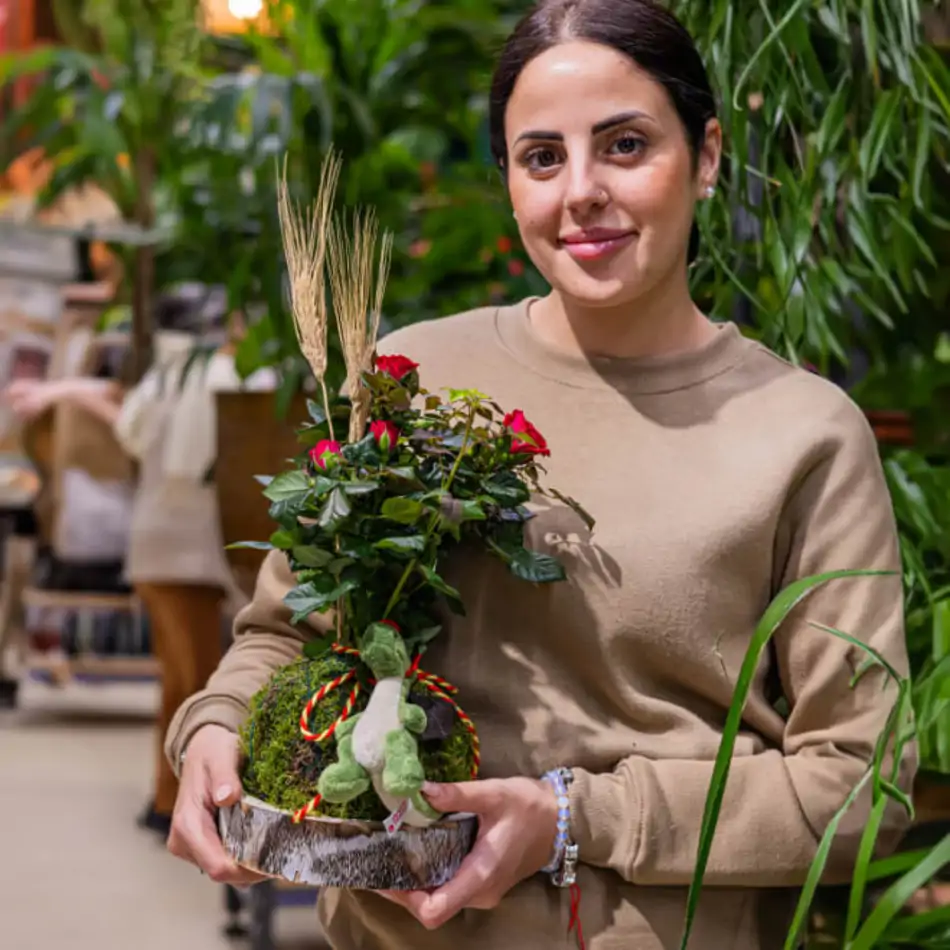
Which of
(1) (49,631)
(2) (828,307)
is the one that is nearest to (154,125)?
(1) (49,631)

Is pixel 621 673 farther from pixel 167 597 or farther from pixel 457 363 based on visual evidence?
pixel 167 597

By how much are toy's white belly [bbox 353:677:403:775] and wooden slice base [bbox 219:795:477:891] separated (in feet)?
0.16

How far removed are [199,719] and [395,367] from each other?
31 centimetres

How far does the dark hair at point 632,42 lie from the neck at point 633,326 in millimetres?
119

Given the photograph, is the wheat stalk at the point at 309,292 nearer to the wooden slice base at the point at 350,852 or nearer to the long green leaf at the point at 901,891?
the wooden slice base at the point at 350,852

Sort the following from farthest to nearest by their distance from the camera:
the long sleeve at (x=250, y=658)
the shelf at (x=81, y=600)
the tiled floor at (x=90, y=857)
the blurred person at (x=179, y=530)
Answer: the shelf at (x=81, y=600), the blurred person at (x=179, y=530), the tiled floor at (x=90, y=857), the long sleeve at (x=250, y=658)

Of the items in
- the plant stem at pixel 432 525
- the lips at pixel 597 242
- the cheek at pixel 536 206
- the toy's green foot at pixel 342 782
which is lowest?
the toy's green foot at pixel 342 782

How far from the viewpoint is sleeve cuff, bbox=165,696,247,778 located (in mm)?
Result: 1239

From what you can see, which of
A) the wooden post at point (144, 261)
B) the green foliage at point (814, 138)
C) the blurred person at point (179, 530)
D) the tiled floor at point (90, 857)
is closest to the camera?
the green foliage at point (814, 138)

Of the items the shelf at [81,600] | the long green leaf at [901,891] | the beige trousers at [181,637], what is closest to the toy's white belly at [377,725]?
the long green leaf at [901,891]

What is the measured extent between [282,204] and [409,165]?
1835 mm

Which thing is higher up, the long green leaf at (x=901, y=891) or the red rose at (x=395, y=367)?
the red rose at (x=395, y=367)

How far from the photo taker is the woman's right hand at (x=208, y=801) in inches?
45.2

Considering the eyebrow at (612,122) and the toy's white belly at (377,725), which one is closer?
the toy's white belly at (377,725)
